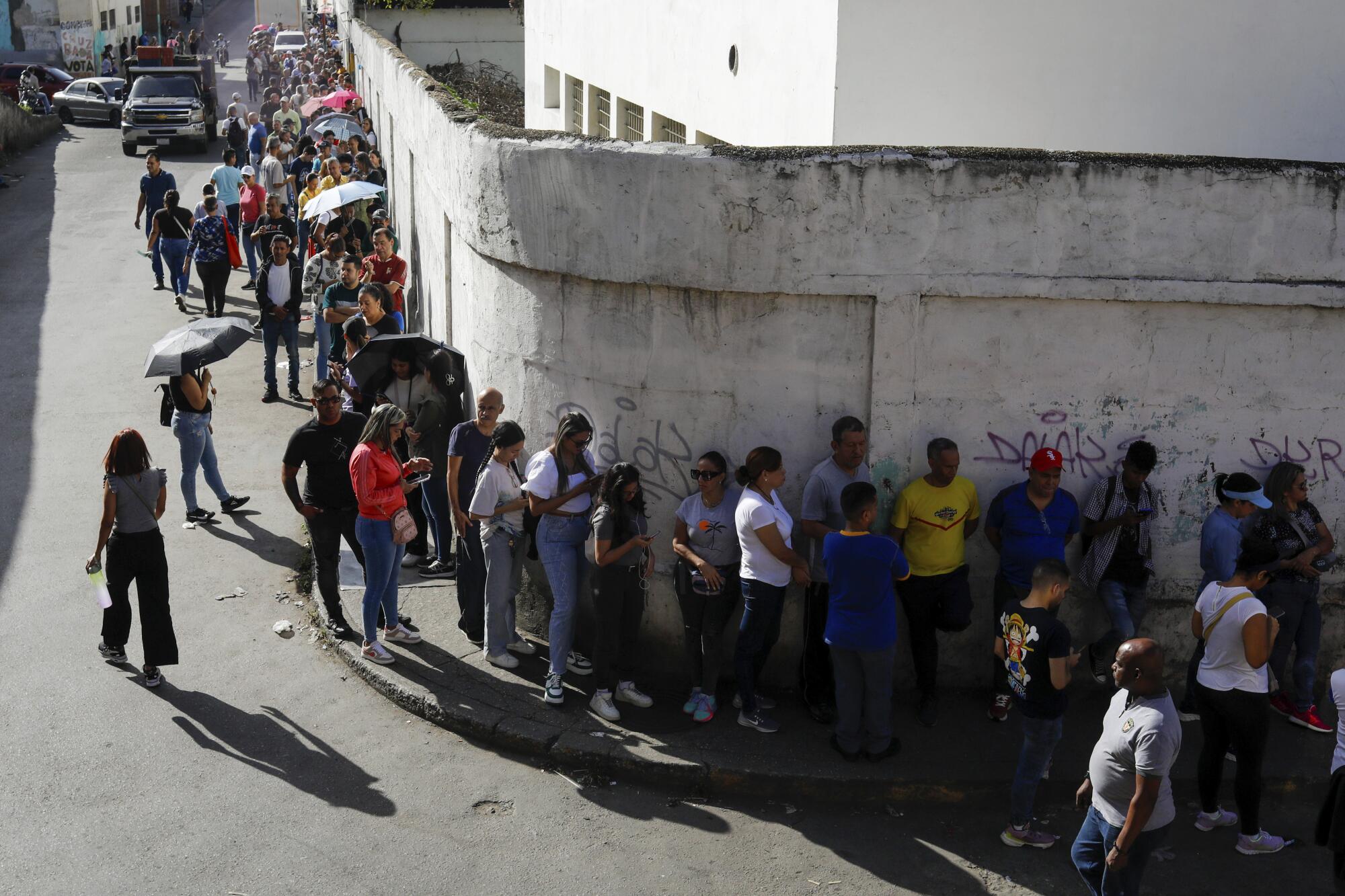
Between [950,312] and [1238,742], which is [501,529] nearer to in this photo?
[950,312]

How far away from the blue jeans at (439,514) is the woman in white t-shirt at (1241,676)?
4853mm

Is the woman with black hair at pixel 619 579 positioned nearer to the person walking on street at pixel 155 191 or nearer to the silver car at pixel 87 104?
the person walking on street at pixel 155 191

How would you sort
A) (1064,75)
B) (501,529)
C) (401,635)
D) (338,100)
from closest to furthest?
(501,529) → (401,635) → (1064,75) → (338,100)

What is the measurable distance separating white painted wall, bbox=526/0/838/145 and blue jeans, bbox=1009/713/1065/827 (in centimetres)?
415

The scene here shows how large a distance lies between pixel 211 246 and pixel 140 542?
26.4 ft

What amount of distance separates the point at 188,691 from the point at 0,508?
356 cm

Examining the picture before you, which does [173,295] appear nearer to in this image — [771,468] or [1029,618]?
[771,468]

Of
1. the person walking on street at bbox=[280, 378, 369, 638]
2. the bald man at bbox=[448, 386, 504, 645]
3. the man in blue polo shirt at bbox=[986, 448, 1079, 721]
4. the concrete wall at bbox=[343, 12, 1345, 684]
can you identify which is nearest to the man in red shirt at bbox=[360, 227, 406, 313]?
the person walking on street at bbox=[280, 378, 369, 638]

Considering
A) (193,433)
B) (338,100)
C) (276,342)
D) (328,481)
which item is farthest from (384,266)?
(338,100)

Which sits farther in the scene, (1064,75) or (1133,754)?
(1064,75)

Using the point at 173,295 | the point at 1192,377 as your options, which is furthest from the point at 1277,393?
the point at 173,295

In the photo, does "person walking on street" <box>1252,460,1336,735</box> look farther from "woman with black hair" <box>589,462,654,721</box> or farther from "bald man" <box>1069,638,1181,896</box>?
"woman with black hair" <box>589,462,654,721</box>

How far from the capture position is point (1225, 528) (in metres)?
6.94

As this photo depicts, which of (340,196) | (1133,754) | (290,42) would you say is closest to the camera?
(1133,754)
